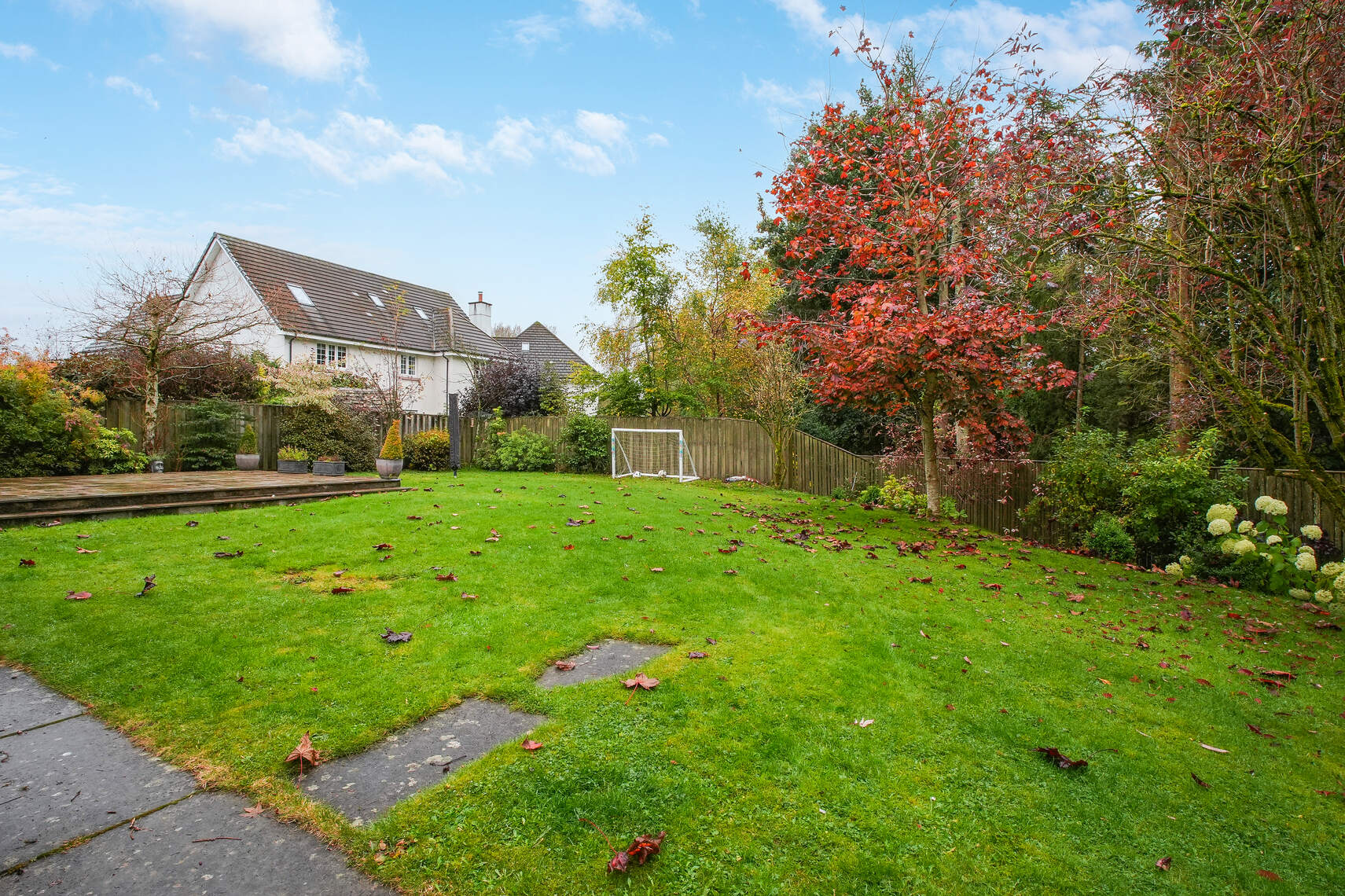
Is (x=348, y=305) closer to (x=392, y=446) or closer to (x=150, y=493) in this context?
(x=392, y=446)

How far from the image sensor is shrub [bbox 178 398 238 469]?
13.7 metres

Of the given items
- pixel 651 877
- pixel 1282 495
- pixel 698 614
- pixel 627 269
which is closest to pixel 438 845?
pixel 651 877

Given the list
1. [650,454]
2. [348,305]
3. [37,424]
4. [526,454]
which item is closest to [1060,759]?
[650,454]

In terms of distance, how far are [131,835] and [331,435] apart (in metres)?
14.6

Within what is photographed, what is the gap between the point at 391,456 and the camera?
13625mm

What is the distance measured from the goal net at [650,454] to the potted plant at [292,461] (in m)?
7.60

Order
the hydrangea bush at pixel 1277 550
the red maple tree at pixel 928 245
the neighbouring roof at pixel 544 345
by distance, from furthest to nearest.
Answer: the neighbouring roof at pixel 544 345
the red maple tree at pixel 928 245
the hydrangea bush at pixel 1277 550

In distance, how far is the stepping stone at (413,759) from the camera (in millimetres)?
2326

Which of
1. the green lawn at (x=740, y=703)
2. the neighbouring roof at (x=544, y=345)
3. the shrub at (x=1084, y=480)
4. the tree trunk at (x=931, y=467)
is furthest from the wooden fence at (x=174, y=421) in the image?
the shrub at (x=1084, y=480)

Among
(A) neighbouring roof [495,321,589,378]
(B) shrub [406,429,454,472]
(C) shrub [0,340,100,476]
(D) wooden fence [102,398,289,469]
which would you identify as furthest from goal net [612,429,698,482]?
(A) neighbouring roof [495,321,589,378]

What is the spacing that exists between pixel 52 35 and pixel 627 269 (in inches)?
500

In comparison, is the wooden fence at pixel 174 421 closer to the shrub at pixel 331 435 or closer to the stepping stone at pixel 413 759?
the shrub at pixel 331 435

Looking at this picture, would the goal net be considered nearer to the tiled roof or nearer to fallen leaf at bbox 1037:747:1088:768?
the tiled roof

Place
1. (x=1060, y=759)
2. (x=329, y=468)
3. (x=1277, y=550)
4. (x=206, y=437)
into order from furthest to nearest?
(x=206, y=437), (x=329, y=468), (x=1277, y=550), (x=1060, y=759)
